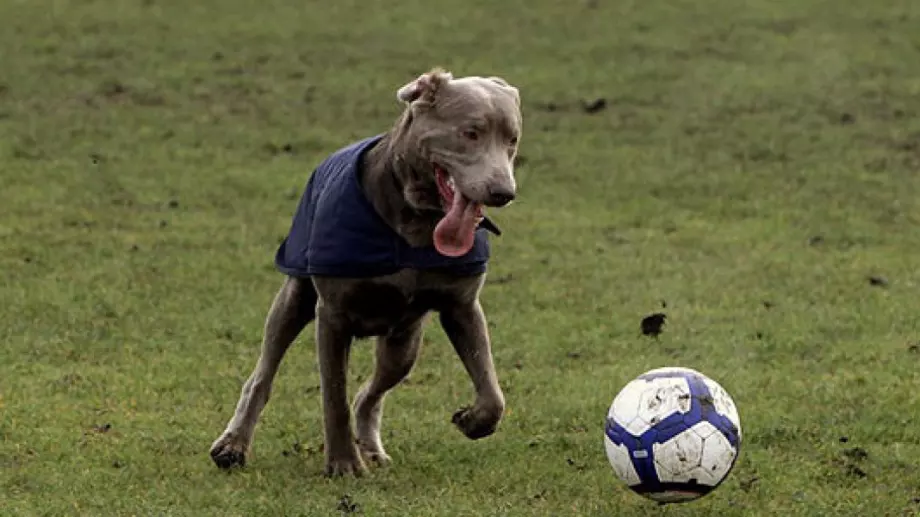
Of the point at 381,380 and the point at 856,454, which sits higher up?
the point at 381,380

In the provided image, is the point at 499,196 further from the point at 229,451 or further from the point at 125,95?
the point at 125,95

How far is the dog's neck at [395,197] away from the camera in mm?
7500

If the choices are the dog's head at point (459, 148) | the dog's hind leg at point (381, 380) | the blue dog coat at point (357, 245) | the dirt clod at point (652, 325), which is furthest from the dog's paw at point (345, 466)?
the dirt clod at point (652, 325)

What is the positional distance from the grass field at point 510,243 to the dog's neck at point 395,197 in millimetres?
1129

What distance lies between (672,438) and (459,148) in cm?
144

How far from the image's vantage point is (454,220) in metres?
7.16

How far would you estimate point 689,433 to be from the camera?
688 centimetres

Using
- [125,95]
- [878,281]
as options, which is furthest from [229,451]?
[125,95]

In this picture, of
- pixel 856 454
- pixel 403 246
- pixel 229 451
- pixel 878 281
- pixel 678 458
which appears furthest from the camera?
pixel 878 281

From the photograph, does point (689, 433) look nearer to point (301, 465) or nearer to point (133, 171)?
point (301, 465)

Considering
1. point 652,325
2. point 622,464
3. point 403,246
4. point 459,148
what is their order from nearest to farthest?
point 622,464 → point 459,148 → point 403,246 → point 652,325

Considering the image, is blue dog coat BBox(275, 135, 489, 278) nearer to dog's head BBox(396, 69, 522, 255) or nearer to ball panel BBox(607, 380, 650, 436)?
dog's head BBox(396, 69, 522, 255)

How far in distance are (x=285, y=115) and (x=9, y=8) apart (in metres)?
6.19

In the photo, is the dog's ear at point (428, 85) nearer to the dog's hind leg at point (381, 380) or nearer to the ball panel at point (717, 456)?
the dog's hind leg at point (381, 380)
